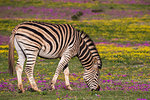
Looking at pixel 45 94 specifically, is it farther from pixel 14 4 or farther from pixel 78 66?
pixel 14 4

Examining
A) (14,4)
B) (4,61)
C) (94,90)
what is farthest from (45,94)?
(14,4)

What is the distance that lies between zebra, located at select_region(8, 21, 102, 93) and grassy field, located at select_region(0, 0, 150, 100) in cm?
83

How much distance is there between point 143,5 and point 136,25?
1176 inches

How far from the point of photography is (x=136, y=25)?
59094mm

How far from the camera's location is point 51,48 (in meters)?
14.4

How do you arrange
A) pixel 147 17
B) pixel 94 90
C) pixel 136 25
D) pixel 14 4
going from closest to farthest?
pixel 94 90 < pixel 136 25 < pixel 147 17 < pixel 14 4

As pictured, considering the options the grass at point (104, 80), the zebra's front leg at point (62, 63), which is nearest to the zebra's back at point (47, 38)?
the zebra's front leg at point (62, 63)

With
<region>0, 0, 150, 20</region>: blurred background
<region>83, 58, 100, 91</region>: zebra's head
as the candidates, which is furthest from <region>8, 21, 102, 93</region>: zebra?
<region>0, 0, 150, 20</region>: blurred background

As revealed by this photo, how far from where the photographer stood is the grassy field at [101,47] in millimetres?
13766

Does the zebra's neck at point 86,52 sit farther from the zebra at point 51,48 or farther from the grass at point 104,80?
the grass at point 104,80

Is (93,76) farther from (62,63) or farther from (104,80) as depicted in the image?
(104,80)

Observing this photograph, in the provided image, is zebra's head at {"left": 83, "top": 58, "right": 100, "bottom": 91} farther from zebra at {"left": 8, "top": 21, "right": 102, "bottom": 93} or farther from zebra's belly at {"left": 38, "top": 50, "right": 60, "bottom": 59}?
zebra's belly at {"left": 38, "top": 50, "right": 60, "bottom": 59}

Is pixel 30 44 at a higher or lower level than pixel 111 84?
higher

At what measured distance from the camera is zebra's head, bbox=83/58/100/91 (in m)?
14.3
